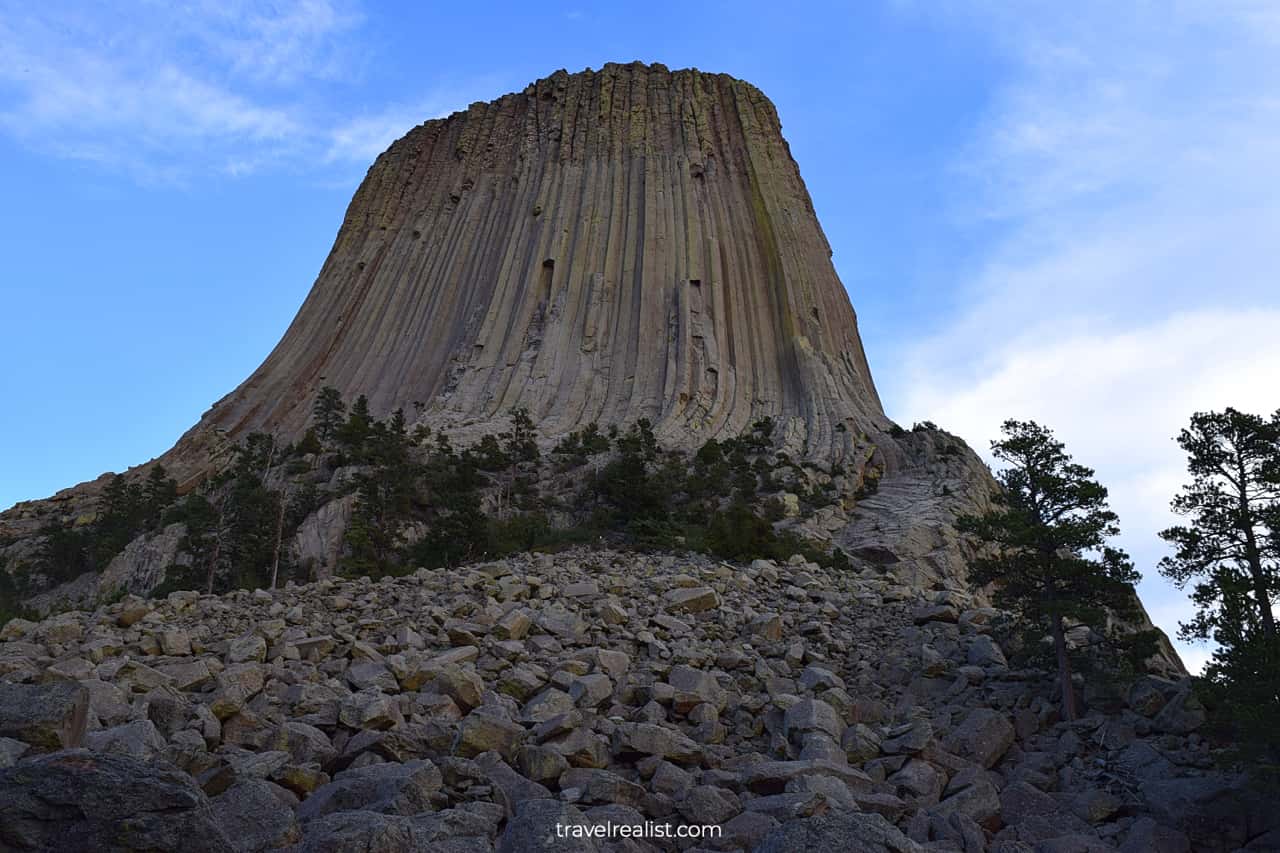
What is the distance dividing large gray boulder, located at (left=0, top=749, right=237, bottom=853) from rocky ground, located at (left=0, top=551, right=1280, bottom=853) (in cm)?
1

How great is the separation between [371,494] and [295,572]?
11.7 feet

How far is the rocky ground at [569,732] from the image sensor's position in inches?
215

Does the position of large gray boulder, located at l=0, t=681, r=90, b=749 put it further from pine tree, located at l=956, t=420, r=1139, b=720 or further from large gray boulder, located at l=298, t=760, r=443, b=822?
pine tree, located at l=956, t=420, r=1139, b=720

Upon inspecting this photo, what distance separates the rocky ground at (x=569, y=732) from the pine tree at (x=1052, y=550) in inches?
31.8

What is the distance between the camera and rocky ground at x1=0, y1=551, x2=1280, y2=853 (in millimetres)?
5473

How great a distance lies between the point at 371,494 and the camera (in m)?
27.9

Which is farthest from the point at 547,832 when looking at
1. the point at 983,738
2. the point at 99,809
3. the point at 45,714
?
the point at 983,738

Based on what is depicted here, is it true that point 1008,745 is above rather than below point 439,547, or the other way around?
below

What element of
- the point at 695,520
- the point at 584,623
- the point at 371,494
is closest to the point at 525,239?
the point at 371,494

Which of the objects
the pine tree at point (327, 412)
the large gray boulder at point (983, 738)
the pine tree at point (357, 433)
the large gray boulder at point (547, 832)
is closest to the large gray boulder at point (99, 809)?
the large gray boulder at point (547, 832)

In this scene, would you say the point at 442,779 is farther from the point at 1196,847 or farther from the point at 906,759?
the point at 1196,847

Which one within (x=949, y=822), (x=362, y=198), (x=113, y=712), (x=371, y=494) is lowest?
(x=949, y=822)

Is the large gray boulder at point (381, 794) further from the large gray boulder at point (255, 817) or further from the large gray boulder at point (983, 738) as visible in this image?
the large gray boulder at point (983, 738)

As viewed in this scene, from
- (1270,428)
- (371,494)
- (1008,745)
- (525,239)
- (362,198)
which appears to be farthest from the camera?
(362,198)
